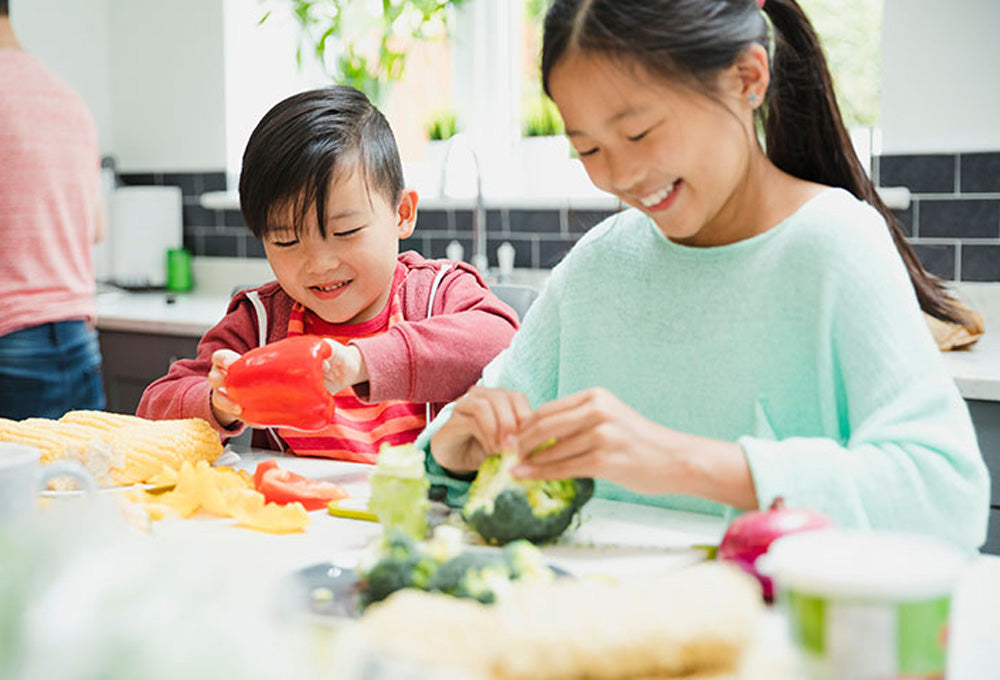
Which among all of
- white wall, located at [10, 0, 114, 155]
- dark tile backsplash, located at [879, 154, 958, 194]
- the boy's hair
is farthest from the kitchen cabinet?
white wall, located at [10, 0, 114, 155]

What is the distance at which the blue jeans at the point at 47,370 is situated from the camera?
249 centimetres

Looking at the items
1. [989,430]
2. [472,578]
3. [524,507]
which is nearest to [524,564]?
[472,578]

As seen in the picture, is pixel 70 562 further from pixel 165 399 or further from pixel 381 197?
pixel 381 197

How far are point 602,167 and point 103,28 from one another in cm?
346

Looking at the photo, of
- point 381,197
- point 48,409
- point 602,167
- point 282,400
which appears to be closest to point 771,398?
point 602,167

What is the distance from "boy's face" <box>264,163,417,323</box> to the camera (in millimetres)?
1630

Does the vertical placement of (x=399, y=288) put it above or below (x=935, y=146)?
below

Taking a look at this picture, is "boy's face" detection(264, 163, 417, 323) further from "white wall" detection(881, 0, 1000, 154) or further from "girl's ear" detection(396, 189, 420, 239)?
"white wall" detection(881, 0, 1000, 154)

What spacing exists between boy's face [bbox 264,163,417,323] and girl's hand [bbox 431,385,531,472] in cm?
48

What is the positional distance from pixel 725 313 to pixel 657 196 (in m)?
0.18

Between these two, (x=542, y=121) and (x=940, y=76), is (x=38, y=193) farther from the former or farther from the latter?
(x=940, y=76)

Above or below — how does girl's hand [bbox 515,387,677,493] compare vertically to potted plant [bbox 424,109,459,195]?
below

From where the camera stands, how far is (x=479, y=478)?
1101mm

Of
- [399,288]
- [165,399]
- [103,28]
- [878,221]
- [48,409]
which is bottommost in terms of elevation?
[48,409]
